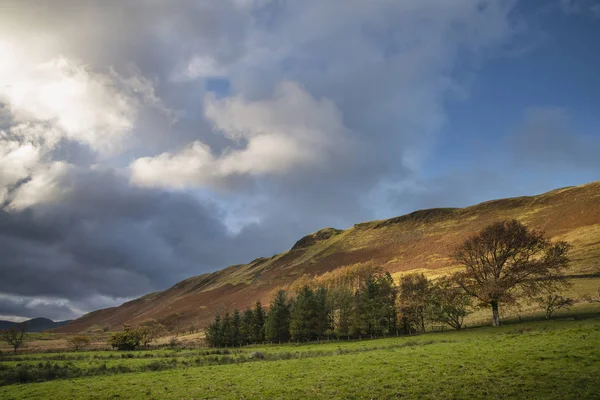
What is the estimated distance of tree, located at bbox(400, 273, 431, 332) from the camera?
230 ft

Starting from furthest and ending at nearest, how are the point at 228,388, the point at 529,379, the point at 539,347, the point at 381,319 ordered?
1. the point at 381,319
2. the point at 539,347
3. the point at 228,388
4. the point at 529,379

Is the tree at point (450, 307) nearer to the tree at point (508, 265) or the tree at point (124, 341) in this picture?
the tree at point (508, 265)

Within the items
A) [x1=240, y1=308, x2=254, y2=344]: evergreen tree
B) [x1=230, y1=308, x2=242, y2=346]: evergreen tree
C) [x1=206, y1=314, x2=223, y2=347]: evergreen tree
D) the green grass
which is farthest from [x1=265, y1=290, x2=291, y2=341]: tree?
the green grass

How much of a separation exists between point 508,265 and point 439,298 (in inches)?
550

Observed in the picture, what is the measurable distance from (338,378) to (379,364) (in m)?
6.18

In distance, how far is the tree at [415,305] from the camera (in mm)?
70062

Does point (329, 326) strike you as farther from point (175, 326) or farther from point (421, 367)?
point (175, 326)

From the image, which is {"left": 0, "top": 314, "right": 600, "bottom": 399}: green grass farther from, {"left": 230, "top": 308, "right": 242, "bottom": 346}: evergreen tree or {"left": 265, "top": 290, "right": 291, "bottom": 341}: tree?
{"left": 230, "top": 308, "right": 242, "bottom": 346}: evergreen tree

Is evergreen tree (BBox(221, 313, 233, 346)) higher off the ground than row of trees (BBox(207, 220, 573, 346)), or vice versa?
row of trees (BBox(207, 220, 573, 346))

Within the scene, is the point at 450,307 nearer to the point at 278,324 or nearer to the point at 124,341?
the point at 278,324

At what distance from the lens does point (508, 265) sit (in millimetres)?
62594

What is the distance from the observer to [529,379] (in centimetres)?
2036

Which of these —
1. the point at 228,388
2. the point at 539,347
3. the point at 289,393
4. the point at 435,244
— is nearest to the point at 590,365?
the point at 539,347

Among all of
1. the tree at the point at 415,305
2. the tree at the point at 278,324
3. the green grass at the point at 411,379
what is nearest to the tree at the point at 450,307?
the tree at the point at 415,305
